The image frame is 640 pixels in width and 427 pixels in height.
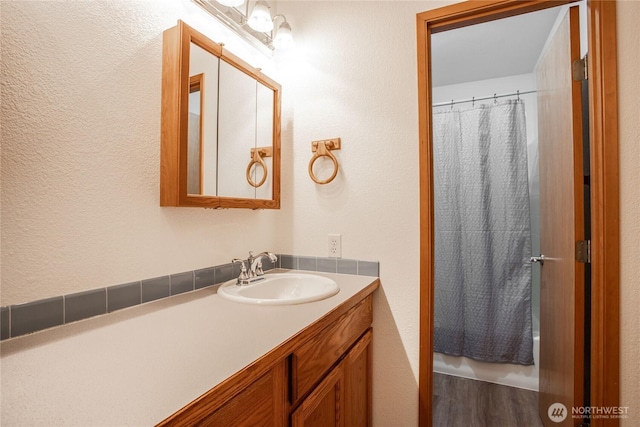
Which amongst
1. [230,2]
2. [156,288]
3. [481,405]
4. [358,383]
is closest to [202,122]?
[230,2]

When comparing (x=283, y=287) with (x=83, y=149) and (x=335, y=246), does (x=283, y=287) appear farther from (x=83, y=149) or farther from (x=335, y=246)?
(x=83, y=149)

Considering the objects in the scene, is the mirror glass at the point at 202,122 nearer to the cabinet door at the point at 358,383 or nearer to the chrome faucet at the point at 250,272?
the chrome faucet at the point at 250,272

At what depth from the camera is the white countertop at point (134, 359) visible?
19.1 inches

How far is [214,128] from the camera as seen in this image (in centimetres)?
126

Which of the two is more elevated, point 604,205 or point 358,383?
point 604,205

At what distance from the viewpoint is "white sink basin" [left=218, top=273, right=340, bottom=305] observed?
1217 mm

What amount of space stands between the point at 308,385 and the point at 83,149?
914mm

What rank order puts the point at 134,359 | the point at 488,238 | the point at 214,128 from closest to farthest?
1. the point at 134,359
2. the point at 214,128
3. the point at 488,238

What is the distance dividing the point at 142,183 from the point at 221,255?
0.46 meters

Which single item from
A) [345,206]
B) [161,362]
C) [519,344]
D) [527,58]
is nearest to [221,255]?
[345,206]

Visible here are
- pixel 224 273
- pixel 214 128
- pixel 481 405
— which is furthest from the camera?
pixel 481 405

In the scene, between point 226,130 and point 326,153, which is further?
point 326,153

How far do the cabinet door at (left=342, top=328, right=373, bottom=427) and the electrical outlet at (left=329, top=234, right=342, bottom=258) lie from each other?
38cm

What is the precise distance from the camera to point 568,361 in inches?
54.4
